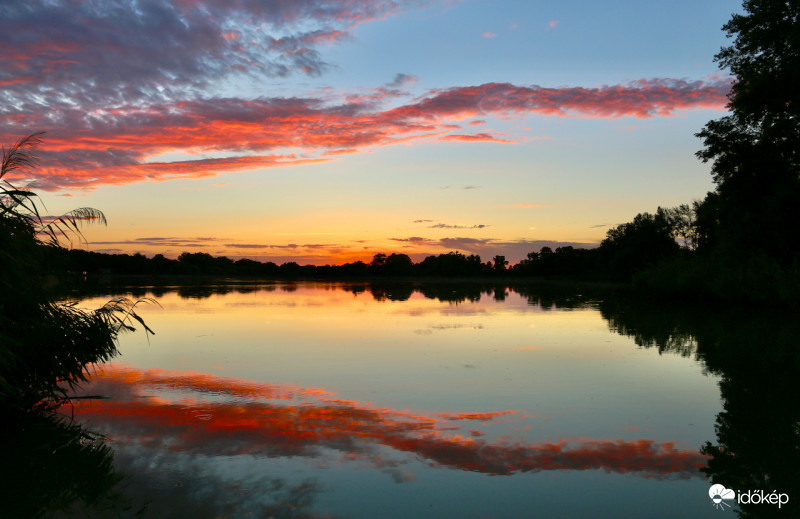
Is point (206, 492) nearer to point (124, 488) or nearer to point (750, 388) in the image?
point (124, 488)

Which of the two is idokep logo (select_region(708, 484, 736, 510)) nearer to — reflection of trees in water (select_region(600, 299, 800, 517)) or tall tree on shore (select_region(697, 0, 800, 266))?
reflection of trees in water (select_region(600, 299, 800, 517))

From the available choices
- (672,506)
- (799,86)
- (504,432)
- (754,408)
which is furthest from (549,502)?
(799,86)

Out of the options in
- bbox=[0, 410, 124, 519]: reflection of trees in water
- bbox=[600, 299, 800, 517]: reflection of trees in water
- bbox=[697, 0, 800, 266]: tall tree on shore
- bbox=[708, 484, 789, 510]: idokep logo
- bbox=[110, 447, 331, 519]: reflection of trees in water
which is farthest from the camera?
bbox=[697, 0, 800, 266]: tall tree on shore

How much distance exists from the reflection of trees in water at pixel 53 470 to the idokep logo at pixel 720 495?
5036 mm

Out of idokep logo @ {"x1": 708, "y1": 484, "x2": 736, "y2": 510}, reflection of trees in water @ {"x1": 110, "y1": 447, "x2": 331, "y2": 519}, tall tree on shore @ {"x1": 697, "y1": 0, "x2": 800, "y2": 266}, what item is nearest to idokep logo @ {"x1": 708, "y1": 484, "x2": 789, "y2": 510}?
idokep logo @ {"x1": 708, "y1": 484, "x2": 736, "y2": 510}

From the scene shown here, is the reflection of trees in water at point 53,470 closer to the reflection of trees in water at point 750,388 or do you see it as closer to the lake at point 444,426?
the lake at point 444,426

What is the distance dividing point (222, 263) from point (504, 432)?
388 feet

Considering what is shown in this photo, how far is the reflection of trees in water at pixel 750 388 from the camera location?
5340 millimetres

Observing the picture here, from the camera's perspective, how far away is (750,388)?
29.4 feet

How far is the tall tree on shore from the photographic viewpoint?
986 inches

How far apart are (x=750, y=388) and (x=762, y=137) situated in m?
22.9

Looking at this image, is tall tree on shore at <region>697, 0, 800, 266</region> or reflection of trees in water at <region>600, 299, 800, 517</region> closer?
reflection of trees in water at <region>600, 299, 800, 517</region>

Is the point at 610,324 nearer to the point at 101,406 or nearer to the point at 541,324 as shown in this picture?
the point at 541,324

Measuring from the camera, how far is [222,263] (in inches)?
4663
